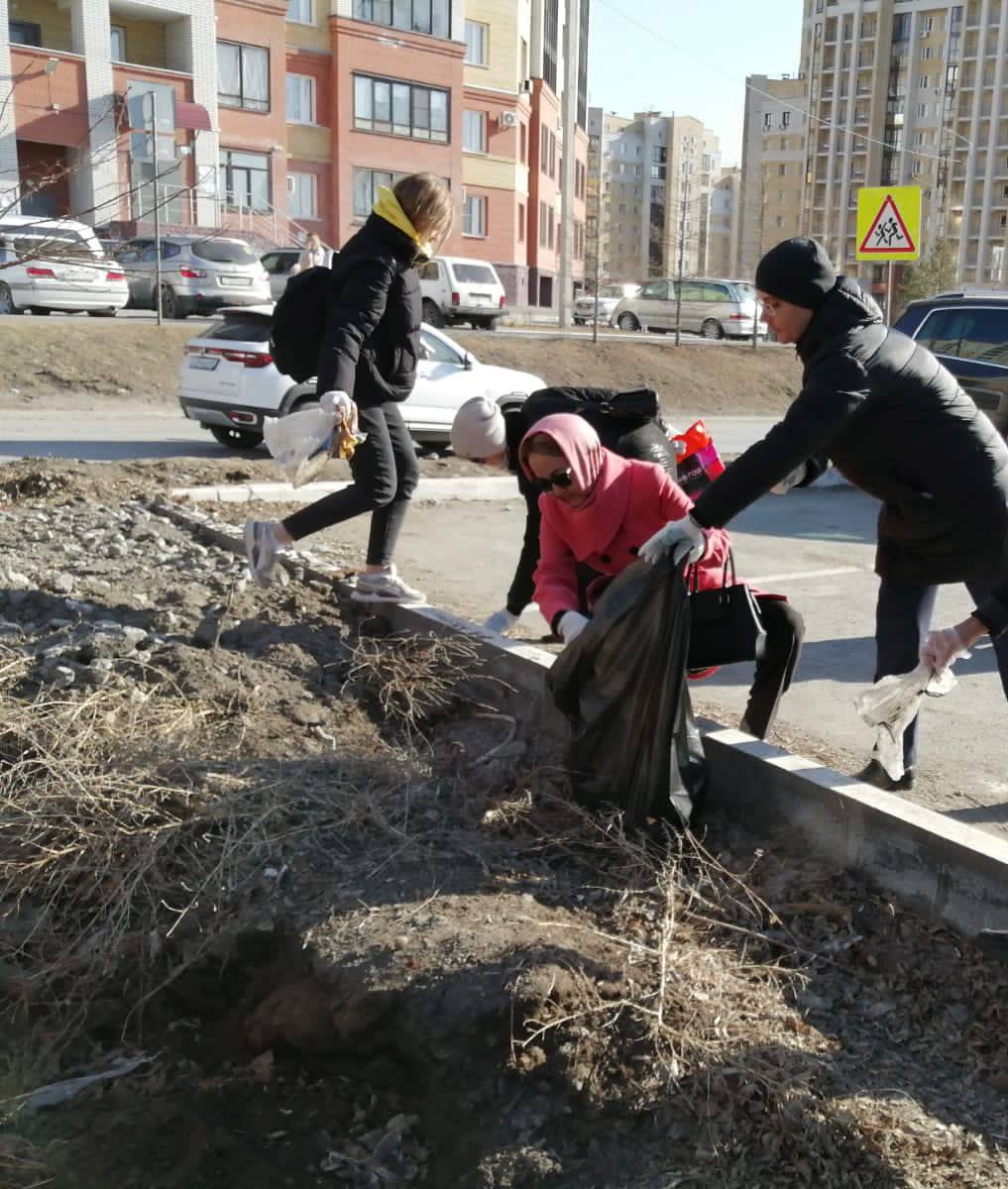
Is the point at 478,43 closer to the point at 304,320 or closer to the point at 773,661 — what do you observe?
the point at 304,320

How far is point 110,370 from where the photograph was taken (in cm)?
1961

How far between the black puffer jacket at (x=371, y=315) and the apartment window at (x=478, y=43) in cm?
4970

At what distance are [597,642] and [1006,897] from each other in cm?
121

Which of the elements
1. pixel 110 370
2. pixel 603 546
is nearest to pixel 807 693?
pixel 603 546

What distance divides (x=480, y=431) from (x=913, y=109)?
118 m

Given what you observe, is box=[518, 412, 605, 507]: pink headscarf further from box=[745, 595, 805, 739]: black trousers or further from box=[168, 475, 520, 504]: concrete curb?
box=[168, 475, 520, 504]: concrete curb

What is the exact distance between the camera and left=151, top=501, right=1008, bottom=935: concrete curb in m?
3.14

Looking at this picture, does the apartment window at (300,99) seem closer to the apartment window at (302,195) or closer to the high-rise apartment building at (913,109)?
the apartment window at (302,195)

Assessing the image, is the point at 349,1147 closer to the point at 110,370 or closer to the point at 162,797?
the point at 162,797

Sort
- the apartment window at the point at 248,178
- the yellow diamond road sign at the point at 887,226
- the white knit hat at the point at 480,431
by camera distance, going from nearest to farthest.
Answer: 1. the white knit hat at the point at 480,431
2. the yellow diamond road sign at the point at 887,226
3. the apartment window at the point at 248,178

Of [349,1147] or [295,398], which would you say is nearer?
[349,1147]

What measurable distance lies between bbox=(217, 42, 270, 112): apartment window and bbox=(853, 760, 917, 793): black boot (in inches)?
1636

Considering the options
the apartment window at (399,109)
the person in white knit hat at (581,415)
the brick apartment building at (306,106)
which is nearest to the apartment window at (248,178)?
the brick apartment building at (306,106)

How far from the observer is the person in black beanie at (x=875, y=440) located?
3451 mm
